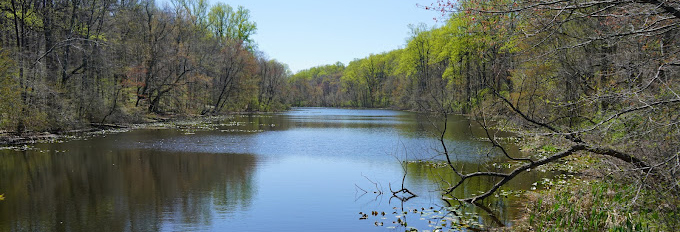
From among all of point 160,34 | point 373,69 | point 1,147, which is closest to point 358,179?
point 1,147

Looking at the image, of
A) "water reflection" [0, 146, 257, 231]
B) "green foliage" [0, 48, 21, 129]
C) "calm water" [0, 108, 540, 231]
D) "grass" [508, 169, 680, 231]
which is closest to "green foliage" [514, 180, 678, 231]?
"grass" [508, 169, 680, 231]

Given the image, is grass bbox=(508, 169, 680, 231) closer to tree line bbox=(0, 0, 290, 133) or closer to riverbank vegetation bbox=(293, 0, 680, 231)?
riverbank vegetation bbox=(293, 0, 680, 231)

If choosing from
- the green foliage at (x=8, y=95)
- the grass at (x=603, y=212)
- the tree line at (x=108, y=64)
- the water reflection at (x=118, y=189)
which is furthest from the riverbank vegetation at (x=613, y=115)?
the tree line at (x=108, y=64)

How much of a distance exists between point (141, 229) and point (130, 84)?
27388 millimetres

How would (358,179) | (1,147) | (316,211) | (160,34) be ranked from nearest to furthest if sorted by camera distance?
(316,211) → (358,179) → (1,147) → (160,34)

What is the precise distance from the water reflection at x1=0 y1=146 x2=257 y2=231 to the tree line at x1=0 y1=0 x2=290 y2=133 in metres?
5.31

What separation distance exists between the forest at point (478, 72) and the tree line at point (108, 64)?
0.11m

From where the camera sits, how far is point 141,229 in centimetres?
766

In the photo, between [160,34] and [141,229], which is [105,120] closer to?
[160,34]

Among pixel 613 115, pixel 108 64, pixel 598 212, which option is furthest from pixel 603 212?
pixel 108 64

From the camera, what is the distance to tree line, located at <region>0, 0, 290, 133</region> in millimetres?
20266

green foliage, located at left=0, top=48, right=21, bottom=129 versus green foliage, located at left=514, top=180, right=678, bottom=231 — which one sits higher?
green foliage, located at left=0, top=48, right=21, bottom=129

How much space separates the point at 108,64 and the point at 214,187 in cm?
2181

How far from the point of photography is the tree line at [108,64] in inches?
798
